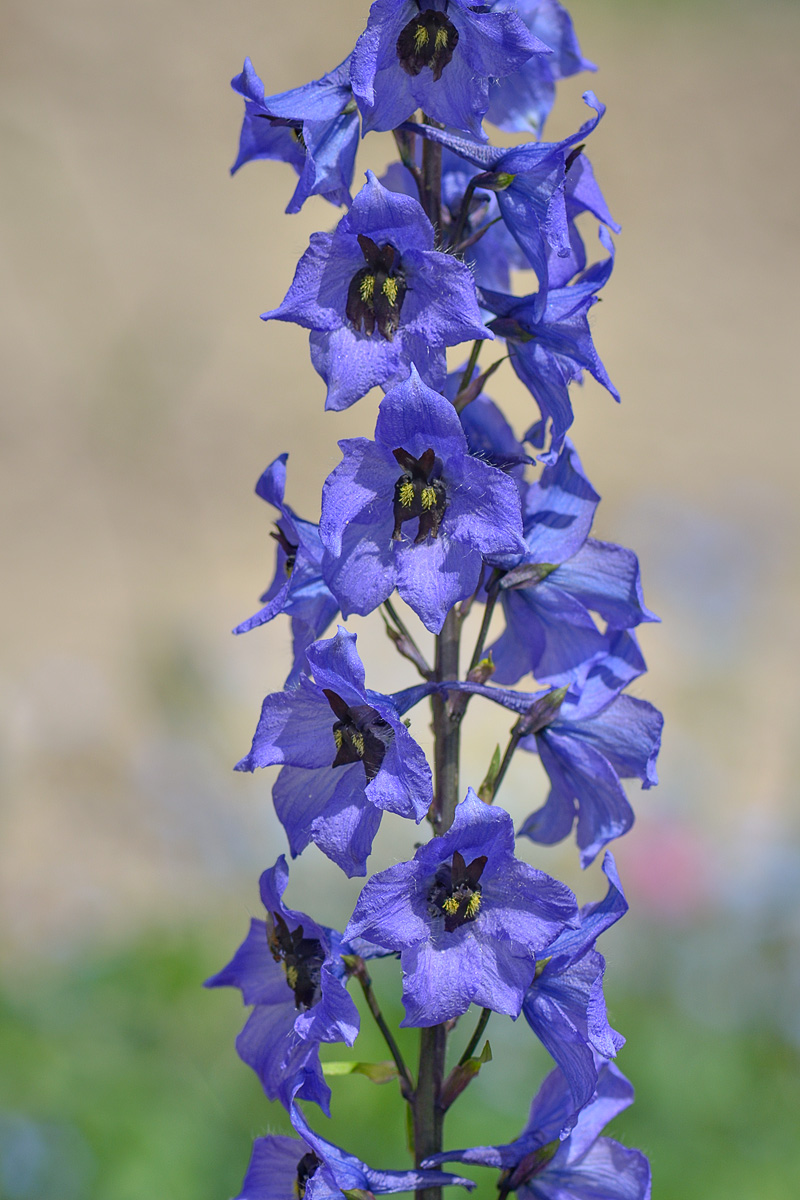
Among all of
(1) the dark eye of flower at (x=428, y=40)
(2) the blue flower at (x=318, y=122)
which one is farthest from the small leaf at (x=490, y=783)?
(1) the dark eye of flower at (x=428, y=40)

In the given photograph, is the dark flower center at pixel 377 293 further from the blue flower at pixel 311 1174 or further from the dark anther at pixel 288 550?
the blue flower at pixel 311 1174

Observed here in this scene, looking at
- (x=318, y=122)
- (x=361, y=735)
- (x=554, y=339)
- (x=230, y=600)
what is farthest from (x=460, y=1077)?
(x=230, y=600)

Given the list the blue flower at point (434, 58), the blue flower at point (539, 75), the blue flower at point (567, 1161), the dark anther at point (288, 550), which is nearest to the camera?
the blue flower at point (434, 58)

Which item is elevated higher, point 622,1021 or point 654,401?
point 654,401

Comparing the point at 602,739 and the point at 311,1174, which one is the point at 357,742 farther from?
the point at 311,1174

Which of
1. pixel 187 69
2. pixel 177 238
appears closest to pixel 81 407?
pixel 177 238

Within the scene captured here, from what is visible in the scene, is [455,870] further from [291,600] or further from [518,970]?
[291,600]
